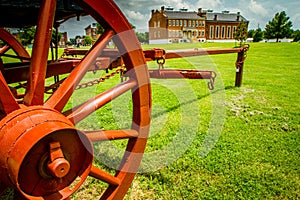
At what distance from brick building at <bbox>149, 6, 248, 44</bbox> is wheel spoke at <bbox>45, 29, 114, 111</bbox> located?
75309 millimetres

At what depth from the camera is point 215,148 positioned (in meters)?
3.59

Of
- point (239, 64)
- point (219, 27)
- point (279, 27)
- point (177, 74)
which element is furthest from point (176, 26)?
point (177, 74)

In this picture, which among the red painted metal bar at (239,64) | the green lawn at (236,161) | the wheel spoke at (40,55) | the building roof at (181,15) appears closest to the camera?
the wheel spoke at (40,55)

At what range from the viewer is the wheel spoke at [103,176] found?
1555mm

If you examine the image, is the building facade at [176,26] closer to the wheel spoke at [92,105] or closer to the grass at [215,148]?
the grass at [215,148]

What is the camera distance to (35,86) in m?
1.35

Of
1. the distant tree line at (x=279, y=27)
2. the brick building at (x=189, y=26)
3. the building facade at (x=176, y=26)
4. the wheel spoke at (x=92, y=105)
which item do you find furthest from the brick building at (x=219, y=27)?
the wheel spoke at (x=92, y=105)

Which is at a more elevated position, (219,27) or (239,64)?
(219,27)

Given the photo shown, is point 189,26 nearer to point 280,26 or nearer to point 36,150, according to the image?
point 280,26

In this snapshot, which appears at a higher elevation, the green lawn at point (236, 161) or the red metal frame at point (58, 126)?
the red metal frame at point (58, 126)

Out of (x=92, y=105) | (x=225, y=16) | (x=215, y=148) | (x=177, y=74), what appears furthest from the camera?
(x=225, y=16)

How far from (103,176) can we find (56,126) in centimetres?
56

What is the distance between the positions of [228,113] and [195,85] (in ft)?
11.2

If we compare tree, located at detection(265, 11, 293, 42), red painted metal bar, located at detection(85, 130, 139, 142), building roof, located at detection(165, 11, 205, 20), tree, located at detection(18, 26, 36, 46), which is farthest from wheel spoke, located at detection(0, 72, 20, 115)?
building roof, located at detection(165, 11, 205, 20)
